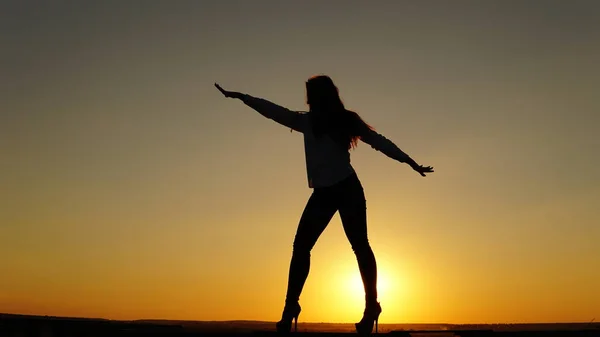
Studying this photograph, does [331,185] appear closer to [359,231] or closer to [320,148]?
[320,148]

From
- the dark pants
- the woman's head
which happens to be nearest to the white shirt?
the dark pants

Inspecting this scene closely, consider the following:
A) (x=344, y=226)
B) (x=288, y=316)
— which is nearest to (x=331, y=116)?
(x=344, y=226)

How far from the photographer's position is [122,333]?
6801 mm

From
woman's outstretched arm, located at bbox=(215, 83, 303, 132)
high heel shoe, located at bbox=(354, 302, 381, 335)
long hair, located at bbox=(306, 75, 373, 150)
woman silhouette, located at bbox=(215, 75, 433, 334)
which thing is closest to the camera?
high heel shoe, located at bbox=(354, 302, 381, 335)

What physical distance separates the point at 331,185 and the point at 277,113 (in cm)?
118

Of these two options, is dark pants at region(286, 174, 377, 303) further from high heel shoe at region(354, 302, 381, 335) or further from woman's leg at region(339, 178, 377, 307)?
high heel shoe at region(354, 302, 381, 335)

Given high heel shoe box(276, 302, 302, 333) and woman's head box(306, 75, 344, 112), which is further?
woman's head box(306, 75, 344, 112)

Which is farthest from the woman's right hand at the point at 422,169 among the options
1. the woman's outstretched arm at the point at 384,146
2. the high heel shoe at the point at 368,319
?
the high heel shoe at the point at 368,319

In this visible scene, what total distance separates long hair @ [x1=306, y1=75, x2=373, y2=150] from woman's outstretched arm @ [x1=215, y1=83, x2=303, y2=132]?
188 millimetres

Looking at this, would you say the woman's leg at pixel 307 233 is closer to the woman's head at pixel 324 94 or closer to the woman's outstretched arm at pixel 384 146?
the woman's outstretched arm at pixel 384 146

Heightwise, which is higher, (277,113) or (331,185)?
(277,113)

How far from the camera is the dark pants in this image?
8359 mm

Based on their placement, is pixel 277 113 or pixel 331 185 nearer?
pixel 331 185

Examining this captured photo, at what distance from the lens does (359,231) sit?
8.38 m
